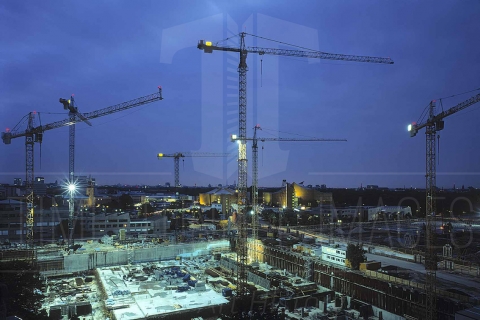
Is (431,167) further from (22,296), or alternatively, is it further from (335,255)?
(22,296)

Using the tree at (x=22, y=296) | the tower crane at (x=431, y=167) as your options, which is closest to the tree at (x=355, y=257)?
the tower crane at (x=431, y=167)

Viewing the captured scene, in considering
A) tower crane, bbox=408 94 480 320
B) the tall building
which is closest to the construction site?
tower crane, bbox=408 94 480 320

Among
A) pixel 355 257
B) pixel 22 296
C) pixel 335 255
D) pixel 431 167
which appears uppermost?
pixel 431 167

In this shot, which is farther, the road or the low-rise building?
the low-rise building

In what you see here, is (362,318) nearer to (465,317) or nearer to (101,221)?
(465,317)

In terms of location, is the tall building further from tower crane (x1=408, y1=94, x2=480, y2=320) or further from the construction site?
tower crane (x1=408, y1=94, x2=480, y2=320)

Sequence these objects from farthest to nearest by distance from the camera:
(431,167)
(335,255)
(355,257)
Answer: (335,255), (355,257), (431,167)

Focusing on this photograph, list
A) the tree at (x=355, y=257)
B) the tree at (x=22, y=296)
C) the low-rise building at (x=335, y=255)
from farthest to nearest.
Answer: the low-rise building at (x=335, y=255) → the tree at (x=355, y=257) → the tree at (x=22, y=296)

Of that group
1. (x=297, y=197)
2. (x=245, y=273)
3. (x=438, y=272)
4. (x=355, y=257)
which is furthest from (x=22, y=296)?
(x=297, y=197)

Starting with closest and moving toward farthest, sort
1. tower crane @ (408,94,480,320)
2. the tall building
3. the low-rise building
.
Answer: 1. tower crane @ (408,94,480,320)
2. the low-rise building
3. the tall building

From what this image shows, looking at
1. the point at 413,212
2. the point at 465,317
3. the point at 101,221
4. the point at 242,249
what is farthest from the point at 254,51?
the point at 413,212

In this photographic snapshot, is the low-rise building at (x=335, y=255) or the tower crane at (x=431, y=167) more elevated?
the tower crane at (x=431, y=167)

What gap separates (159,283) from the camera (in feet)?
30.9

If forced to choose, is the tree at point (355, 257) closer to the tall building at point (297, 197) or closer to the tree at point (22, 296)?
the tree at point (22, 296)
